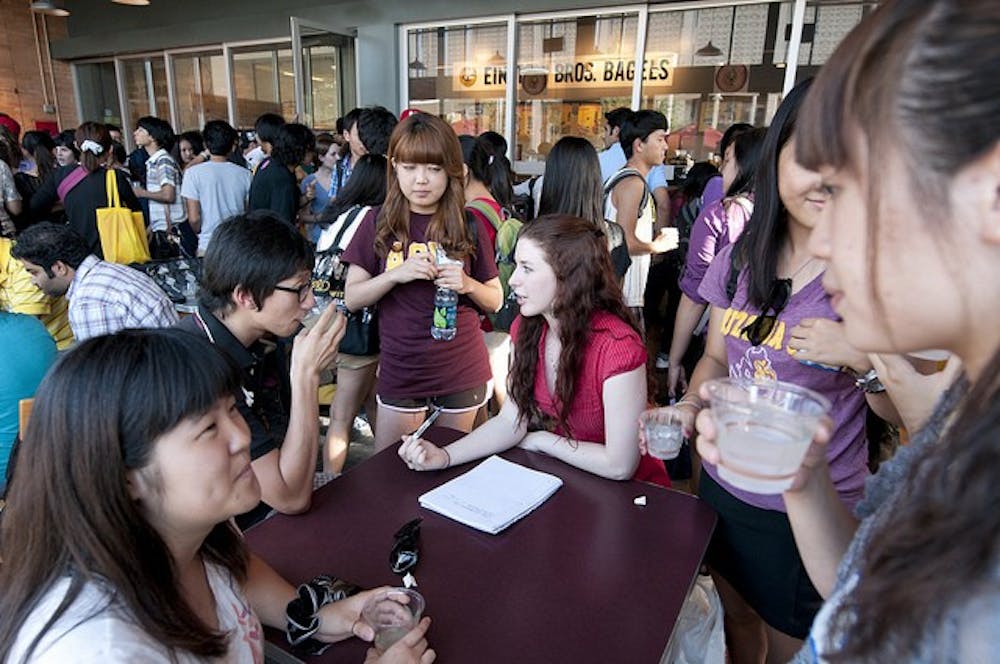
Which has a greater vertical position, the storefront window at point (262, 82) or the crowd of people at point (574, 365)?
the storefront window at point (262, 82)

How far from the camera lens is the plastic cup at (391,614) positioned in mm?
1030

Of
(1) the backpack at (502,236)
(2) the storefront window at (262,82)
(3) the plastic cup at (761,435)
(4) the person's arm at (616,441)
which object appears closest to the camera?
(3) the plastic cup at (761,435)

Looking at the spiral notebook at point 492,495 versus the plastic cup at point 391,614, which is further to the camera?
the spiral notebook at point 492,495

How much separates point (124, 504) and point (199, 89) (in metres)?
10.9

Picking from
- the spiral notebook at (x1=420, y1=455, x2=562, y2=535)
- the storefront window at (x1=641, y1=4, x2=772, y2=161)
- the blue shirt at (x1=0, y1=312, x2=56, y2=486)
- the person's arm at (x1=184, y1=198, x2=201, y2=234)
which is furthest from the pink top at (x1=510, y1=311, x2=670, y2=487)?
the storefront window at (x1=641, y1=4, x2=772, y2=161)

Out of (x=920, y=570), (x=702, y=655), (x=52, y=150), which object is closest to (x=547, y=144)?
(x=52, y=150)

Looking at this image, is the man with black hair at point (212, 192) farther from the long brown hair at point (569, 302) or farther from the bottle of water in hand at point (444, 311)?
the long brown hair at point (569, 302)

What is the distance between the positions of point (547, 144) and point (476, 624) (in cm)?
679

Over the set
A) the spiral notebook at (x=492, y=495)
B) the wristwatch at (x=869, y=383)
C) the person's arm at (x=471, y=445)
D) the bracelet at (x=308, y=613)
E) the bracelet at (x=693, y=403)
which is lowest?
the bracelet at (x=308, y=613)

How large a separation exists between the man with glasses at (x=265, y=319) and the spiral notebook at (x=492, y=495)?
0.37 meters

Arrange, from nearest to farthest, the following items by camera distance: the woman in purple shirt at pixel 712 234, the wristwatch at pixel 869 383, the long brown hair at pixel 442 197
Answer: the wristwatch at pixel 869 383
the long brown hair at pixel 442 197
the woman in purple shirt at pixel 712 234

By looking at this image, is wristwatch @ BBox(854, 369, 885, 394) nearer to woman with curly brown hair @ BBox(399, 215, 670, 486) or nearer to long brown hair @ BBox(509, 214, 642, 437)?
woman with curly brown hair @ BBox(399, 215, 670, 486)

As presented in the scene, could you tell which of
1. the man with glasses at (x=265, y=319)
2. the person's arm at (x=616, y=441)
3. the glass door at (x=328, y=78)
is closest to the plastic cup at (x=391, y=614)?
the man with glasses at (x=265, y=319)

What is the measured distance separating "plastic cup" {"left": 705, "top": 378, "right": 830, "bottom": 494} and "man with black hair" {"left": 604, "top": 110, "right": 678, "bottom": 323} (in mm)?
2533
